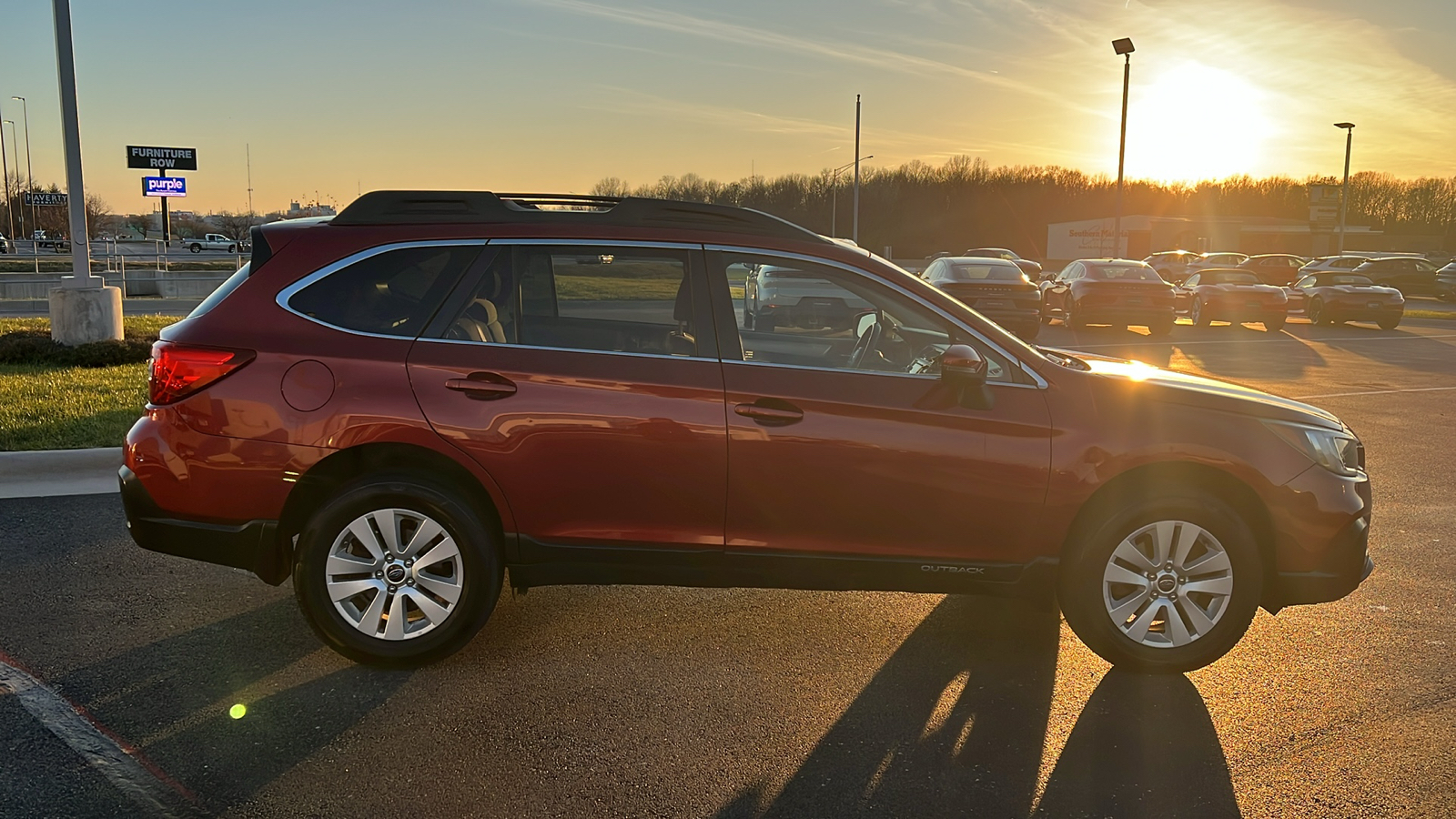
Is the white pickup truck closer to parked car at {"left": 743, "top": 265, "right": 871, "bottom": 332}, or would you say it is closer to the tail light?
the tail light

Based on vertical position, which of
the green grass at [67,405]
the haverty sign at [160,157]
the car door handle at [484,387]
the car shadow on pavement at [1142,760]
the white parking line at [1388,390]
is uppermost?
the haverty sign at [160,157]

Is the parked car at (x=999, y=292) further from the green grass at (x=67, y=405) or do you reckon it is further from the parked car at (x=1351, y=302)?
the green grass at (x=67, y=405)

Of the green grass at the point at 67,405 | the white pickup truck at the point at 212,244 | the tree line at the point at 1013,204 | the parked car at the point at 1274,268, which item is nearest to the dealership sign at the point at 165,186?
the green grass at the point at 67,405

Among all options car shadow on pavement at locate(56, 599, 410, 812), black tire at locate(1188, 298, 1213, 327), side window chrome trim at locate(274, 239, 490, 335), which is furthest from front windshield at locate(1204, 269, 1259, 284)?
car shadow on pavement at locate(56, 599, 410, 812)

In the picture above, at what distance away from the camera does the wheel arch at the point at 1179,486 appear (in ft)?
13.6

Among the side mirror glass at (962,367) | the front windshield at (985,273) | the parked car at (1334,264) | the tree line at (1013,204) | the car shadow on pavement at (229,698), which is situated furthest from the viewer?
the tree line at (1013,204)

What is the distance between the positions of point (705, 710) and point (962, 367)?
64.1 inches

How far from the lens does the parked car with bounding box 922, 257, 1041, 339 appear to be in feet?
57.1

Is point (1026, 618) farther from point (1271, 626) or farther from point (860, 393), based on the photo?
point (860, 393)

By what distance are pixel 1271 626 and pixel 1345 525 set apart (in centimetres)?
84

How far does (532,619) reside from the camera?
15.6 feet

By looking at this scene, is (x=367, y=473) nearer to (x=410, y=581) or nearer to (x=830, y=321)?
(x=410, y=581)

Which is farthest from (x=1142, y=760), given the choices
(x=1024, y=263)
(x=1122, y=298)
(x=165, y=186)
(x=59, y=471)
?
(x=1024, y=263)

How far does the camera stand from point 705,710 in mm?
3818
